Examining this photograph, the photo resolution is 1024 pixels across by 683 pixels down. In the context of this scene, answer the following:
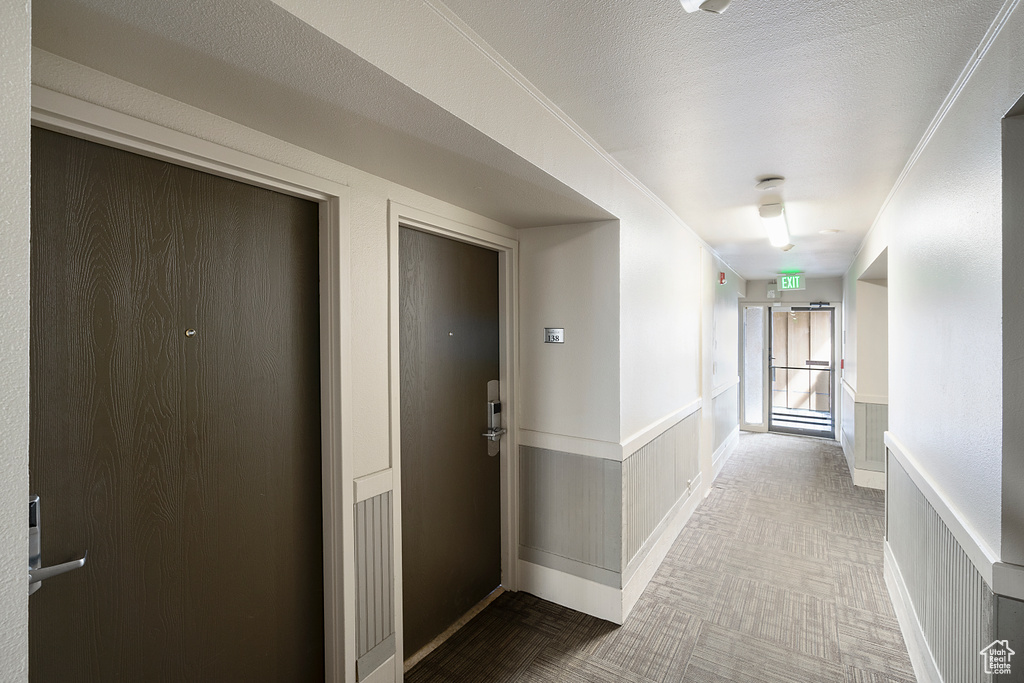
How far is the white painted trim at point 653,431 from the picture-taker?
2.72 m

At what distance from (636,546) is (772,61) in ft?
8.02

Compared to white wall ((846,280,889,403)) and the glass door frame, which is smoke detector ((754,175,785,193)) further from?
the glass door frame

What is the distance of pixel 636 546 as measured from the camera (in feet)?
9.46

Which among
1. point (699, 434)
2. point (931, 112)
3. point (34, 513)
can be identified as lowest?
point (699, 434)

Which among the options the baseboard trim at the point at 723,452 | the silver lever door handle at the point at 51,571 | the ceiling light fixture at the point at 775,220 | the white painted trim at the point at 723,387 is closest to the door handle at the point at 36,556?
the silver lever door handle at the point at 51,571

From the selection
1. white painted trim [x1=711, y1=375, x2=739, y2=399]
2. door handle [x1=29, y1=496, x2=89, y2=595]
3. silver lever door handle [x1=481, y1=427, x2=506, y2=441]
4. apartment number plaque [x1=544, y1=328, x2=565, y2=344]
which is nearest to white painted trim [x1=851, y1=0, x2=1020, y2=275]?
apartment number plaque [x1=544, y1=328, x2=565, y2=344]

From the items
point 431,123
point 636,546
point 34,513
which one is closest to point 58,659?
point 34,513

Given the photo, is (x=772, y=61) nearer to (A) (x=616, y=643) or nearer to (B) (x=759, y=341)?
(A) (x=616, y=643)

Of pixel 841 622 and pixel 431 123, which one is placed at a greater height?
pixel 431 123

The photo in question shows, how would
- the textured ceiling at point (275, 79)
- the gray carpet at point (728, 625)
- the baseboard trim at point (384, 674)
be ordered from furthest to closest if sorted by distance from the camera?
the gray carpet at point (728, 625), the baseboard trim at point (384, 674), the textured ceiling at point (275, 79)

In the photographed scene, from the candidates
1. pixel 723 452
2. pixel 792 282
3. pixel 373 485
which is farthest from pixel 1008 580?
pixel 792 282

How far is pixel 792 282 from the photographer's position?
6.36 m

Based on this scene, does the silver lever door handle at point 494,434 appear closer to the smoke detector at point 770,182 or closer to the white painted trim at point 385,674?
the white painted trim at point 385,674

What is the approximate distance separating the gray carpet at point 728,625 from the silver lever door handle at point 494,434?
0.92 metres
